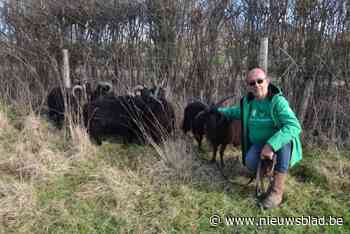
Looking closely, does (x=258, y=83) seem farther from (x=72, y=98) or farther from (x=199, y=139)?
(x=72, y=98)

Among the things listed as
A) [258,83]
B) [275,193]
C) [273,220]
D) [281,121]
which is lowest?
[273,220]

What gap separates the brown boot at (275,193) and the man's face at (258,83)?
0.86m

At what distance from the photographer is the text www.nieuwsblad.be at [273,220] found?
112 inches

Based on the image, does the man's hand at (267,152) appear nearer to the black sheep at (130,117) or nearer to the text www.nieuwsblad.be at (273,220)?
the text www.nieuwsblad.be at (273,220)

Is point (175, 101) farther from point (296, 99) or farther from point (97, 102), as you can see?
point (296, 99)

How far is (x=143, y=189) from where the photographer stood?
3355 mm

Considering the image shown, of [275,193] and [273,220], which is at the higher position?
[275,193]

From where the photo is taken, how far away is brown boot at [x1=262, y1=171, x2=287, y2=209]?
9.97 ft

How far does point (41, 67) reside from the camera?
7395mm

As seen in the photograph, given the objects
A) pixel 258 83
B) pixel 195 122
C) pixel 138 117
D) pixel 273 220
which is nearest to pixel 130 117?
pixel 138 117

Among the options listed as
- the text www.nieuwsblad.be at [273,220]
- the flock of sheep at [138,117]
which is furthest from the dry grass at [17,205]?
the text www.nieuwsblad.be at [273,220]

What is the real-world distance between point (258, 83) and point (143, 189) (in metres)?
1.76

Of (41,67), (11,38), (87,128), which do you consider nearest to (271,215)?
(87,128)

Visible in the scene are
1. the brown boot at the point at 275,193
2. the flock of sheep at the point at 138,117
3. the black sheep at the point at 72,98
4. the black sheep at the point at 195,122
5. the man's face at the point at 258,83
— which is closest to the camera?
the man's face at the point at 258,83
